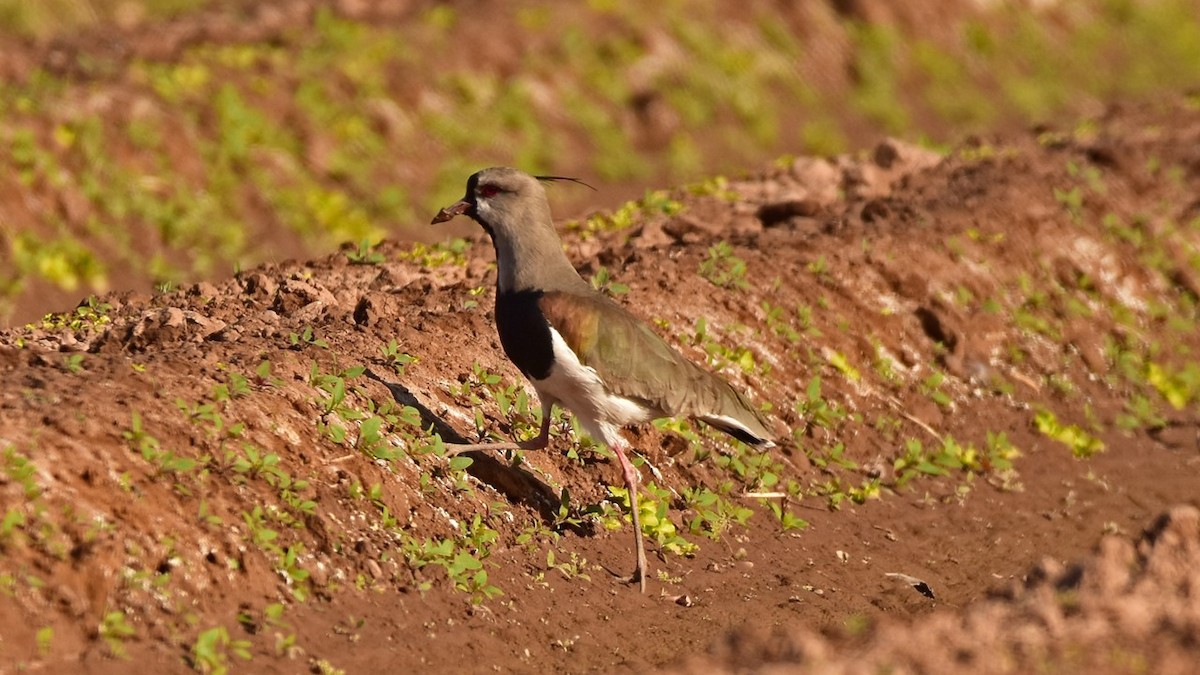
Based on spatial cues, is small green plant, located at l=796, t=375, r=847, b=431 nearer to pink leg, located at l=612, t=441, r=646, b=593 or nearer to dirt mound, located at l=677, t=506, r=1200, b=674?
pink leg, located at l=612, t=441, r=646, b=593

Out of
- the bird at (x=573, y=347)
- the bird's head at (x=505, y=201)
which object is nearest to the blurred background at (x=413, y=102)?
the bird's head at (x=505, y=201)

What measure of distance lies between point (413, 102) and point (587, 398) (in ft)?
28.7

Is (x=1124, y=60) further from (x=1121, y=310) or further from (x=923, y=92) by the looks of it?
(x=1121, y=310)

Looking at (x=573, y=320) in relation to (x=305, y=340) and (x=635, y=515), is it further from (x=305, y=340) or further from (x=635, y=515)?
(x=305, y=340)

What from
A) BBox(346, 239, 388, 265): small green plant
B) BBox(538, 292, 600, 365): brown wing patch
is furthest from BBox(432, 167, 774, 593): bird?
BBox(346, 239, 388, 265): small green plant

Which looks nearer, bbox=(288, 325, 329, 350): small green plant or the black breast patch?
the black breast patch

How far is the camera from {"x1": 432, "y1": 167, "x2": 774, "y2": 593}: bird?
7.13 m

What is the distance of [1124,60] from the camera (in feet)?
69.4

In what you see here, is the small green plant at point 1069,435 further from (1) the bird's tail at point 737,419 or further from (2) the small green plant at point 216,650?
(2) the small green plant at point 216,650

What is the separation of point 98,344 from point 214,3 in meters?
10.6

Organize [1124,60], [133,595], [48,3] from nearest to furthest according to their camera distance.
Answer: [133,595]
[48,3]
[1124,60]

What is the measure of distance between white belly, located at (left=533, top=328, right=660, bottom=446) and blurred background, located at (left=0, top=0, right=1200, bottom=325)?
560 cm

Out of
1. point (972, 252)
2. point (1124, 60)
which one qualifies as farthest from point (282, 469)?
point (1124, 60)

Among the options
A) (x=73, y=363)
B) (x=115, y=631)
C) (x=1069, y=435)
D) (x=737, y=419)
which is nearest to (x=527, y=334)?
(x=737, y=419)
